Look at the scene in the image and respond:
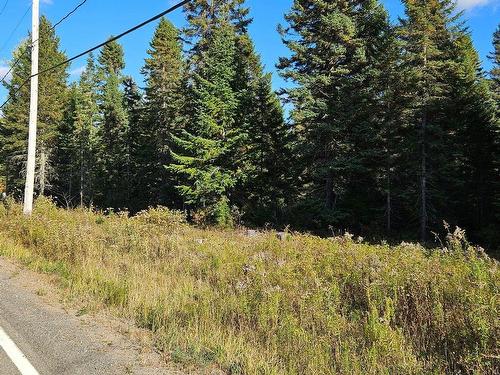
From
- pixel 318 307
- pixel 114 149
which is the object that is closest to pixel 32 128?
pixel 318 307

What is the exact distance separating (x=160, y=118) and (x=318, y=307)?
32261 millimetres

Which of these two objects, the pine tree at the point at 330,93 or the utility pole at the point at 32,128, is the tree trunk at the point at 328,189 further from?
the utility pole at the point at 32,128

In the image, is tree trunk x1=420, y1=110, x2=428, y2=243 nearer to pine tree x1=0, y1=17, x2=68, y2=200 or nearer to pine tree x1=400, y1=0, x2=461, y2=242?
pine tree x1=400, y1=0, x2=461, y2=242

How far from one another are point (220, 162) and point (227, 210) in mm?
2887

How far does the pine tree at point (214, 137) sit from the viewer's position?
24.0m

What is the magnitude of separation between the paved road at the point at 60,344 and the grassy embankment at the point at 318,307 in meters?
0.42

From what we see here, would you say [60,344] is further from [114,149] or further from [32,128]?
→ [114,149]

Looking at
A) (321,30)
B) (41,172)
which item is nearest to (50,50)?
(41,172)

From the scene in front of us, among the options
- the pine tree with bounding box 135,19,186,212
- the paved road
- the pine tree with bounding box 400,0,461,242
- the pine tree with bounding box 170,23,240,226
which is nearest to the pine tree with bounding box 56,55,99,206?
the pine tree with bounding box 135,19,186,212

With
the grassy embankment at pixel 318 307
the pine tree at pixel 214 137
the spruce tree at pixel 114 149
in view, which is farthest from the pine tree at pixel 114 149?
the grassy embankment at pixel 318 307

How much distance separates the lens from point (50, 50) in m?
38.5

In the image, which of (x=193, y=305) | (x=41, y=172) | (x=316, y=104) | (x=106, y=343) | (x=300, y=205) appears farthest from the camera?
(x=41, y=172)

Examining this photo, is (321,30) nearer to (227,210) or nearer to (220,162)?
(220,162)

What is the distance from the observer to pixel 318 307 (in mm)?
5449
